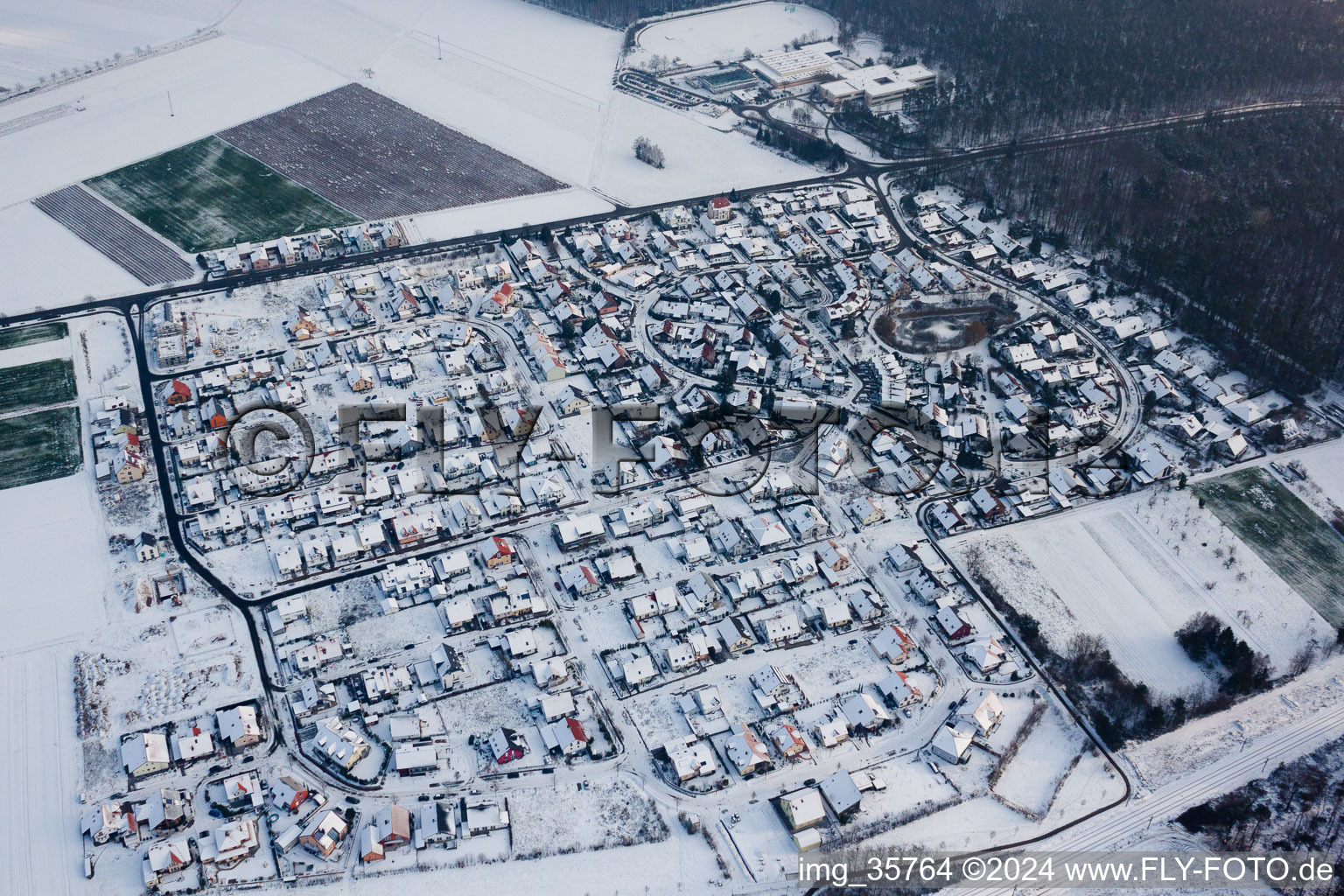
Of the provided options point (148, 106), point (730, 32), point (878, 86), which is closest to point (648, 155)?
point (878, 86)

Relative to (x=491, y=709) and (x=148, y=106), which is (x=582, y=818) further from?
(x=148, y=106)

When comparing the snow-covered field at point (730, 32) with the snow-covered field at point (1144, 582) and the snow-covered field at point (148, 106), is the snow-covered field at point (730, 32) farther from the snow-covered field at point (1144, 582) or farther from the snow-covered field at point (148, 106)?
the snow-covered field at point (1144, 582)

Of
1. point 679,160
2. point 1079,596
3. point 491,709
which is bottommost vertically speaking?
point 491,709

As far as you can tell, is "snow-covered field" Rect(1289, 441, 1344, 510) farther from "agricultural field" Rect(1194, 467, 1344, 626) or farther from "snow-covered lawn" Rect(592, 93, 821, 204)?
"snow-covered lawn" Rect(592, 93, 821, 204)

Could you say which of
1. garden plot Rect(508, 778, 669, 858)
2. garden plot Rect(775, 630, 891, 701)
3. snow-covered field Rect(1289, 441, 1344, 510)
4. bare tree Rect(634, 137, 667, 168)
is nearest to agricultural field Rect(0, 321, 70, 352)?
bare tree Rect(634, 137, 667, 168)

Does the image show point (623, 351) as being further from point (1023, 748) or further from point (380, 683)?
point (1023, 748)
